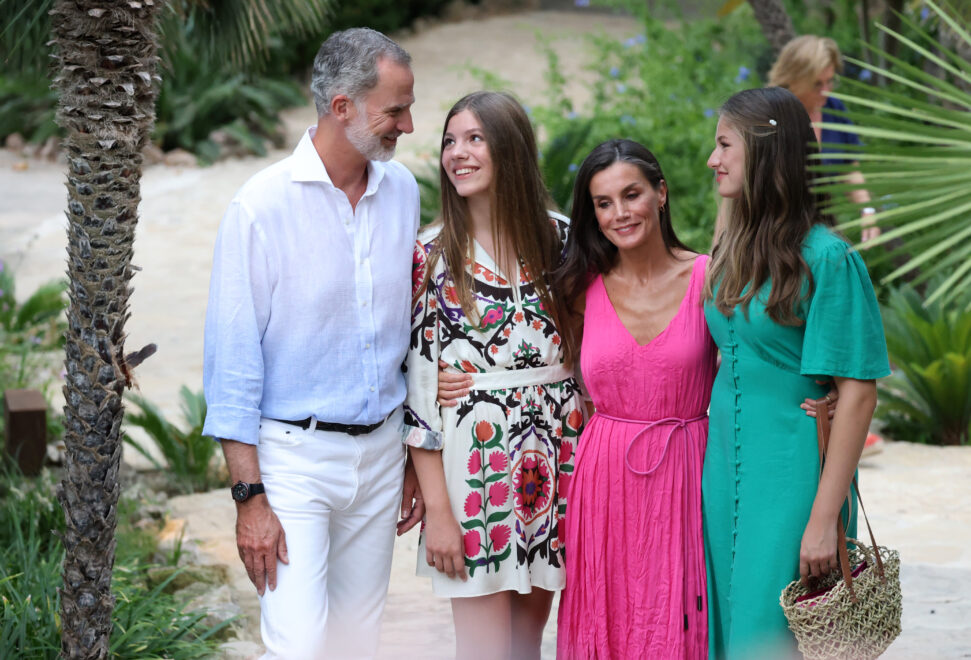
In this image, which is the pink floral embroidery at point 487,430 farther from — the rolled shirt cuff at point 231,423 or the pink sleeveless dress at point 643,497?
the rolled shirt cuff at point 231,423

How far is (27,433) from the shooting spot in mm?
5508

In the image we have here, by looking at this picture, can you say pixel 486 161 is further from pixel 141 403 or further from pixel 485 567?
pixel 141 403

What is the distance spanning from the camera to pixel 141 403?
5934mm

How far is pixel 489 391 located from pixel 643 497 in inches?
18.8

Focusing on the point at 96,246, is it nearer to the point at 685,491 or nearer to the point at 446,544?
the point at 446,544

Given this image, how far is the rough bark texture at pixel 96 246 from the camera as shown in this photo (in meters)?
2.90

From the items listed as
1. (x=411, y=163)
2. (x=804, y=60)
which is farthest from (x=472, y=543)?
(x=411, y=163)

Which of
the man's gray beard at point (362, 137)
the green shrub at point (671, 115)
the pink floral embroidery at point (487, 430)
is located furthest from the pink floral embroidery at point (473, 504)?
the green shrub at point (671, 115)

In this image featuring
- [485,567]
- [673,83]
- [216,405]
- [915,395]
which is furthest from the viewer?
[673,83]

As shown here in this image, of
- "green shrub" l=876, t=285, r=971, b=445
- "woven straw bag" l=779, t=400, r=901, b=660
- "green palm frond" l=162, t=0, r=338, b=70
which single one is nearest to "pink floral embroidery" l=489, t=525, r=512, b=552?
"woven straw bag" l=779, t=400, r=901, b=660

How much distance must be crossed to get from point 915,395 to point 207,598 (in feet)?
15.0

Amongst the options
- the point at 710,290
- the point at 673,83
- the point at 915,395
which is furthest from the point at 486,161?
the point at 673,83

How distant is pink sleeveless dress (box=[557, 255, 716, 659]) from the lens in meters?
2.78

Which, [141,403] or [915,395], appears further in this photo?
[915,395]
